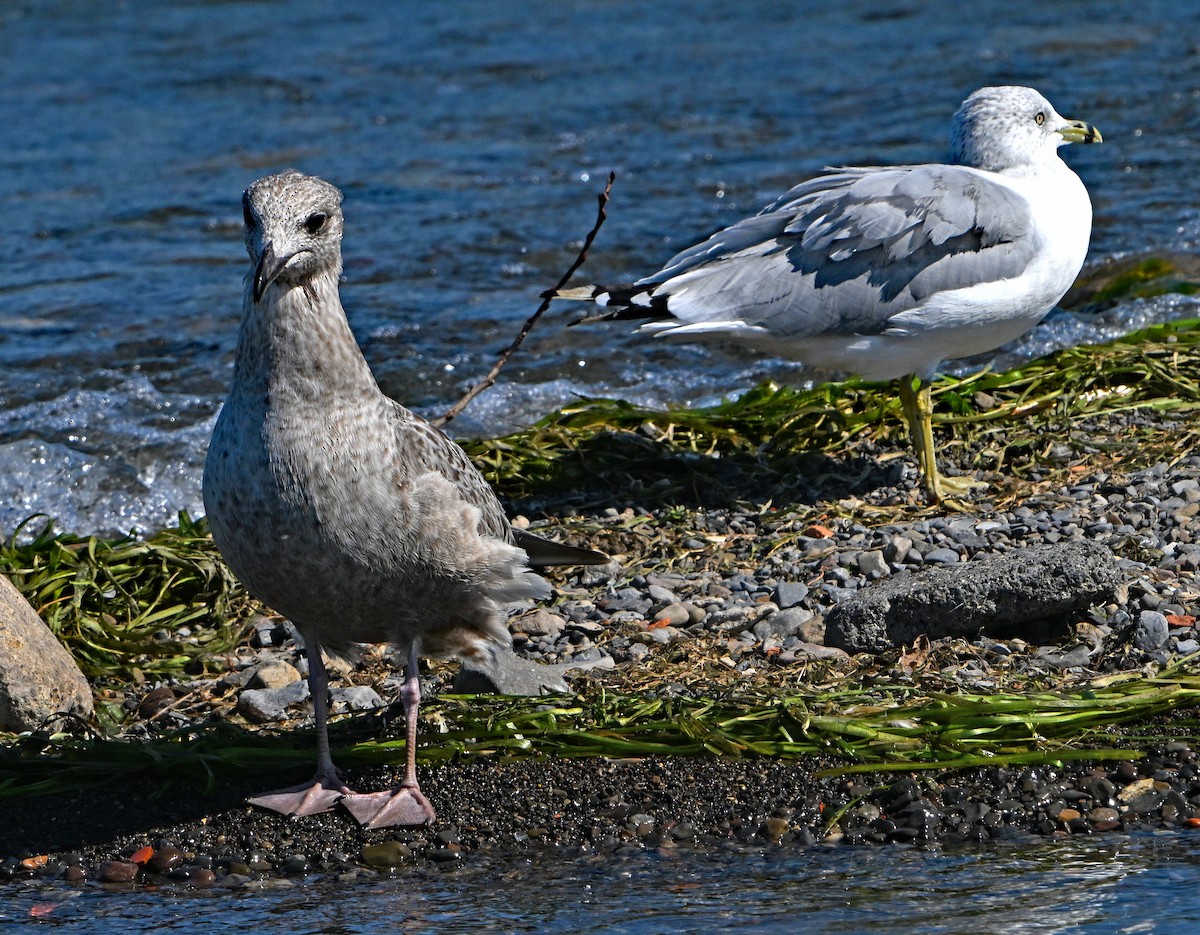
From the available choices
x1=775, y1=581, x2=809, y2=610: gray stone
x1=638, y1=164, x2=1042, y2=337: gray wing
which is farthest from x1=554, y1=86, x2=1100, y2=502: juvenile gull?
x1=775, y1=581, x2=809, y2=610: gray stone

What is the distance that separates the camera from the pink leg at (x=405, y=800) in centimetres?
402

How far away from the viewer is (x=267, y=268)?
3.83m

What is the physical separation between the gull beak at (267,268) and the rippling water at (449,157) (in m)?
3.57

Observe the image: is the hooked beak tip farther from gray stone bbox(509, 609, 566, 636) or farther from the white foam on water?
the white foam on water

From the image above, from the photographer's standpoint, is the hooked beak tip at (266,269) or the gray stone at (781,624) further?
the gray stone at (781,624)

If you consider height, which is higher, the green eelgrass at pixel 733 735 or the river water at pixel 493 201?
the river water at pixel 493 201

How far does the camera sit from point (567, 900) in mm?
3598

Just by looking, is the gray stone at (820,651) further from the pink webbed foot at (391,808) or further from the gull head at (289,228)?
the gull head at (289,228)

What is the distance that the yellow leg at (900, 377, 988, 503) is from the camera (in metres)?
6.14

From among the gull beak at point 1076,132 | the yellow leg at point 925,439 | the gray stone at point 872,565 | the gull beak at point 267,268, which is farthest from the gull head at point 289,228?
the gull beak at point 1076,132

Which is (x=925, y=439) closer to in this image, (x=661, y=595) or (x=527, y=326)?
(x=661, y=595)

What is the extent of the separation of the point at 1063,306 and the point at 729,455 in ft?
11.2

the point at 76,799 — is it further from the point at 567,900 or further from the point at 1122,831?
the point at 1122,831

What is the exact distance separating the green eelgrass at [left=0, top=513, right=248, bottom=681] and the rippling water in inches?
45.1
